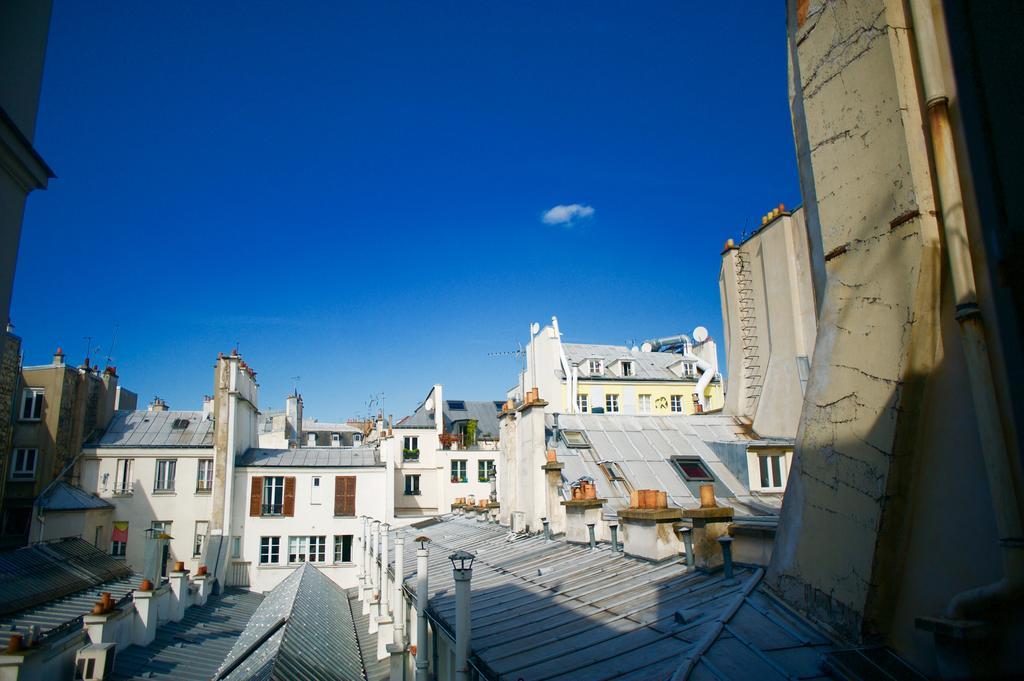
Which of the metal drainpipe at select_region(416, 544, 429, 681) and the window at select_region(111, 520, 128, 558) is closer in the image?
the metal drainpipe at select_region(416, 544, 429, 681)

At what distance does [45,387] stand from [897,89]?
113 feet

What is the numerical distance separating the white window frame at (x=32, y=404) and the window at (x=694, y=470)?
28.6m

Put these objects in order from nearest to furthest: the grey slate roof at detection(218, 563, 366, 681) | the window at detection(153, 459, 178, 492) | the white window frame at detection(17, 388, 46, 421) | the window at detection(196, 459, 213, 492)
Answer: the grey slate roof at detection(218, 563, 366, 681), the white window frame at detection(17, 388, 46, 421), the window at detection(153, 459, 178, 492), the window at detection(196, 459, 213, 492)

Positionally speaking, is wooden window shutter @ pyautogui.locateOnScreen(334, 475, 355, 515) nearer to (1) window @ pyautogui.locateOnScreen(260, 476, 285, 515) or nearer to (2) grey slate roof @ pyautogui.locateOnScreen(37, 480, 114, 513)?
(1) window @ pyautogui.locateOnScreen(260, 476, 285, 515)

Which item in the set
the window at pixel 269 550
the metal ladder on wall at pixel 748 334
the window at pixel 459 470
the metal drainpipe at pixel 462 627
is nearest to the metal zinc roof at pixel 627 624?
the metal drainpipe at pixel 462 627

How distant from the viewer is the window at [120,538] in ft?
93.6

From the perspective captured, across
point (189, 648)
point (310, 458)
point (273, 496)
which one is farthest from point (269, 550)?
point (189, 648)

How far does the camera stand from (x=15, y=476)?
28266 millimetres

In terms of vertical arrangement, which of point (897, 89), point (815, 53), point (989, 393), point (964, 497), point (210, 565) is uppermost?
point (815, 53)

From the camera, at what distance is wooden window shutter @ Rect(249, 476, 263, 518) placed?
29875mm

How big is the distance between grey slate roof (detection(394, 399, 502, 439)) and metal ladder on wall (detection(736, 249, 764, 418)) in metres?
26.4

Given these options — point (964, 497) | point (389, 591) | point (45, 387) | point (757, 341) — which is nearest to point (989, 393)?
point (964, 497)

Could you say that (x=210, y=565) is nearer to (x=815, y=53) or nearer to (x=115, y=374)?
(x=115, y=374)

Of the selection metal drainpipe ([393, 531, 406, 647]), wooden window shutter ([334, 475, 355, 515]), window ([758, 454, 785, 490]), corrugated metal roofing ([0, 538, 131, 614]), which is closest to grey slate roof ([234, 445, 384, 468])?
wooden window shutter ([334, 475, 355, 515])
